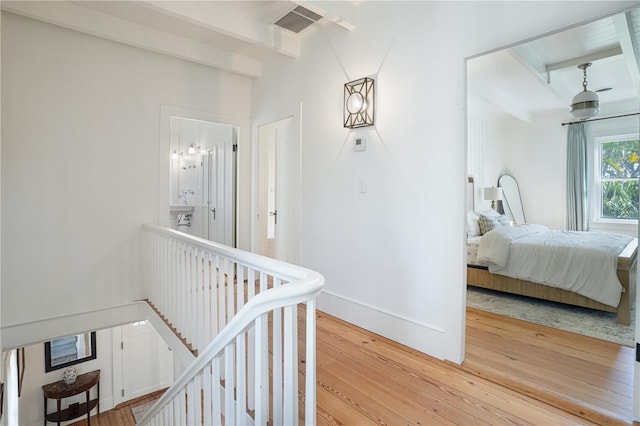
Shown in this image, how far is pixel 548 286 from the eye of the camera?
10.8 feet

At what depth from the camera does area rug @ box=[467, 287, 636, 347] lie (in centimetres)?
266

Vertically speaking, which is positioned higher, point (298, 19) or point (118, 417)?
point (298, 19)

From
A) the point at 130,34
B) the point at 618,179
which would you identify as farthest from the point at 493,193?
the point at 130,34

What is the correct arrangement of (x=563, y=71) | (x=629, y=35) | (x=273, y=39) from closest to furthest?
(x=629, y=35) → (x=273, y=39) → (x=563, y=71)

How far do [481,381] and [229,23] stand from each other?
347cm

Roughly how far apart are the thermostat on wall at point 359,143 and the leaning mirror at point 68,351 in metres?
4.69

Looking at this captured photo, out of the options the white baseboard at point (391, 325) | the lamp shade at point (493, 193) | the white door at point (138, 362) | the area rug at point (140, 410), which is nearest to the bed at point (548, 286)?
the lamp shade at point (493, 193)

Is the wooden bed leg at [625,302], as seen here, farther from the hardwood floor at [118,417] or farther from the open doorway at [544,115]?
the hardwood floor at [118,417]

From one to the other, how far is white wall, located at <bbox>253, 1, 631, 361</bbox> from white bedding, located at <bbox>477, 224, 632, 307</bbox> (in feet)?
5.66

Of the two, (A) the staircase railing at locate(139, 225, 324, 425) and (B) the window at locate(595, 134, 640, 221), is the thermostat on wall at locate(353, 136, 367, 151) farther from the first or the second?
(B) the window at locate(595, 134, 640, 221)

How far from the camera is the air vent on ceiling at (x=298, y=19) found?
2.79 meters

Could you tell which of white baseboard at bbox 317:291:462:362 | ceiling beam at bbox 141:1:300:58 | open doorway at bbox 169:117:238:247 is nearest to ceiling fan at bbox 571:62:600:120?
ceiling beam at bbox 141:1:300:58

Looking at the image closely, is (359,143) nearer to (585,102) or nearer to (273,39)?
(273,39)

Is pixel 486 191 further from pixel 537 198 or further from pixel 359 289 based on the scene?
pixel 359 289
